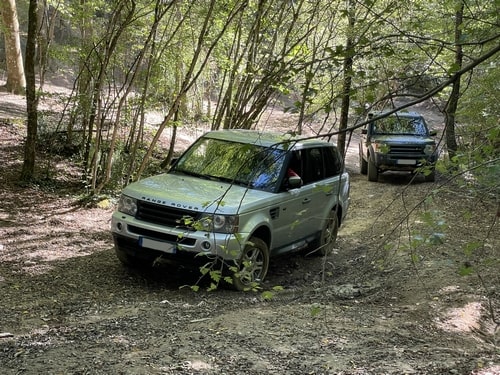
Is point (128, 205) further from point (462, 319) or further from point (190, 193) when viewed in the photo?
point (462, 319)

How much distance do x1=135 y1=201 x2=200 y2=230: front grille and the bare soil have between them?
89 centimetres

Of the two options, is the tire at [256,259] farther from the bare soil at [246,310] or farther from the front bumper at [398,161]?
the front bumper at [398,161]

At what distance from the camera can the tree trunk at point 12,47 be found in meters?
15.9

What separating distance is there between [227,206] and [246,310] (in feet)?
3.93

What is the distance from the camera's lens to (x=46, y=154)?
12.9 metres

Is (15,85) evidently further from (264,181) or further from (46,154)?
(264,181)

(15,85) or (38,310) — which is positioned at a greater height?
(15,85)

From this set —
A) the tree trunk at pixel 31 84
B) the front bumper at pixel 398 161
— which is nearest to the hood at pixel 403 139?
the front bumper at pixel 398 161

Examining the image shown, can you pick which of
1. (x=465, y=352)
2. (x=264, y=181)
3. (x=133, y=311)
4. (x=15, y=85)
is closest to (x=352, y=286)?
(x=264, y=181)

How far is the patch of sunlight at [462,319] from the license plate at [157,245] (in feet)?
9.93

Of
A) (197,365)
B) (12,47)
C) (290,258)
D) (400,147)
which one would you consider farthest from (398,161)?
(12,47)

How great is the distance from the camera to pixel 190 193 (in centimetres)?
623

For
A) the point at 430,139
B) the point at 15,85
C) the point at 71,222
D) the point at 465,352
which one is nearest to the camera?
the point at 465,352

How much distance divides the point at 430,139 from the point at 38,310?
1238 cm
